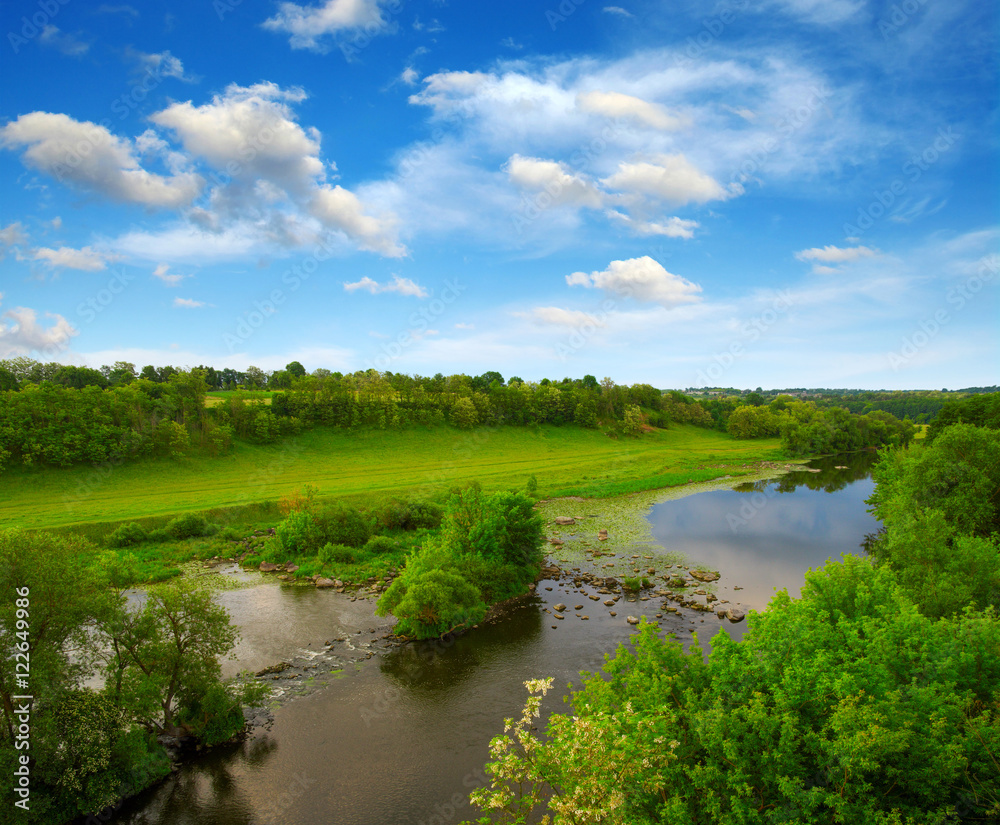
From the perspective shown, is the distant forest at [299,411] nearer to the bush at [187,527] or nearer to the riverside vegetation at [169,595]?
the riverside vegetation at [169,595]

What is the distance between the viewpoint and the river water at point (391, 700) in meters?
18.0

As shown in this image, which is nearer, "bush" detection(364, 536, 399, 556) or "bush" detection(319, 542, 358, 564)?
"bush" detection(319, 542, 358, 564)

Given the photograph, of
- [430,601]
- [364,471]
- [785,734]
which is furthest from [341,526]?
[785,734]

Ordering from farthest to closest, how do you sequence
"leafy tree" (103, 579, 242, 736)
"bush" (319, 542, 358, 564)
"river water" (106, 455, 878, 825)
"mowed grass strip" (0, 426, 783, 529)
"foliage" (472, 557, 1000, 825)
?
"mowed grass strip" (0, 426, 783, 529)
"bush" (319, 542, 358, 564)
"leafy tree" (103, 579, 242, 736)
"river water" (106, 455, 878, 825)
"foliage" (472, 557, 1000, 825)

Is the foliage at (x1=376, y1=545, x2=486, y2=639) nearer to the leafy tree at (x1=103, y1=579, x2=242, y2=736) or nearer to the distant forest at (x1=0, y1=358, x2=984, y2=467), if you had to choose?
the leafy tree at (x1=103, y1=579, x2=242, y2=736)

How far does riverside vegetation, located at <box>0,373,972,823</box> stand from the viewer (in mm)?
16656

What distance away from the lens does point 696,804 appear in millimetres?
11875

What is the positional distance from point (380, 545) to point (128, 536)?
74.1ft

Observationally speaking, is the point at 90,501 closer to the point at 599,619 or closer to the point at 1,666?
the point at 1,666

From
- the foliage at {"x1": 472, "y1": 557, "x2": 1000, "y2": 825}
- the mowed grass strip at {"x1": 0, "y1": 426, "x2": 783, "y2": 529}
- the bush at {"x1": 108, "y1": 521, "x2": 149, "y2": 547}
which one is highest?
the foliage at {"x1": 472, "y1": 557, "x2": 1000, "y2": 825}

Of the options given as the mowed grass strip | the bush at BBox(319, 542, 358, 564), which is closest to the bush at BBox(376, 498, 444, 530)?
the mowed grass strip

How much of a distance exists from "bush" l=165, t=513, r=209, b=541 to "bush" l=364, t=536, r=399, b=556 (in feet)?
56.4

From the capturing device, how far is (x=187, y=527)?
47.8m

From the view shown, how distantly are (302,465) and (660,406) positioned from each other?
350ft
